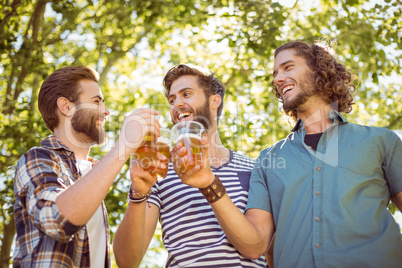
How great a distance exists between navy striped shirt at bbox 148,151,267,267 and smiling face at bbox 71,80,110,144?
2.29ft

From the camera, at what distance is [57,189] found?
213 centimetres

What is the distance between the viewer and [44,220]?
202 centimetres

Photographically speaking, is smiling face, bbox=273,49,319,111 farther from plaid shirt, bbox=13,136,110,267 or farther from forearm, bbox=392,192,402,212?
plaid shirt, bbox=13,136,110,267

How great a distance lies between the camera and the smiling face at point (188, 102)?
3.47 meters

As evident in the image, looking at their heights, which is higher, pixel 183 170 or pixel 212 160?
pixel 183 170

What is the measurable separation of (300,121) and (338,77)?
65 cm

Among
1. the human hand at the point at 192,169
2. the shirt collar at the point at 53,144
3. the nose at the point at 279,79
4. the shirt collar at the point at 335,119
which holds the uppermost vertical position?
the shirt collar at the point at 53,144

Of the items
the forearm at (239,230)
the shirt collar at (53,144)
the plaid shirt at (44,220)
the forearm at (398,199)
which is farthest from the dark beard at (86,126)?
the forearm at (398,199)

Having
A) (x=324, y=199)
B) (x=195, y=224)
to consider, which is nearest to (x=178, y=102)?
(x=195, y=224)

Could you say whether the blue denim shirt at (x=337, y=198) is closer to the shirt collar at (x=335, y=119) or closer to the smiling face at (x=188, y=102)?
the shirt collar at (x=335, y=119)

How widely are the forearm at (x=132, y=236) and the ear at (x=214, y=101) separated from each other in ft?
4.55

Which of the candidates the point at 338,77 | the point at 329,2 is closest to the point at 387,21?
the point at 329,2

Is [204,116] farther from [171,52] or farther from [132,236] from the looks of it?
[171,52]

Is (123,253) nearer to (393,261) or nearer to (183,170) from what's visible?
(183,170)
